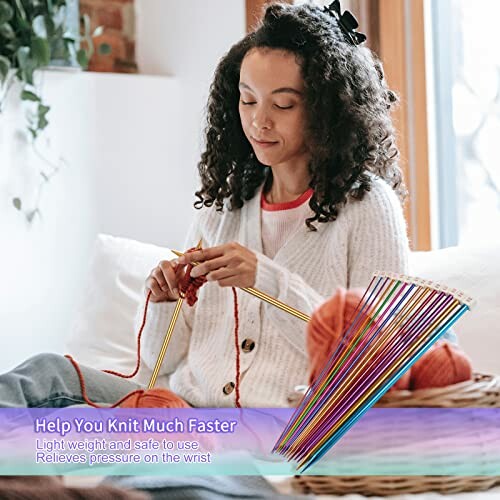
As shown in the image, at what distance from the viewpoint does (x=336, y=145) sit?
0.57m

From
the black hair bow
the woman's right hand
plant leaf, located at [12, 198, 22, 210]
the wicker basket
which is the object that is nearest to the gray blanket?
the wicker basket

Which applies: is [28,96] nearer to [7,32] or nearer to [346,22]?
[7,32]

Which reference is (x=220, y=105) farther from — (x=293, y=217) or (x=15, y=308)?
(x=15, y=308)

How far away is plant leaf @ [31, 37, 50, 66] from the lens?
5.01 feet

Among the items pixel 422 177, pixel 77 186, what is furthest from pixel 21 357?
pixel 422 177

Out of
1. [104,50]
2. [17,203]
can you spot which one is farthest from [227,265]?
[104,50]

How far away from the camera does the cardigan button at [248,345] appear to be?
63 centimetres

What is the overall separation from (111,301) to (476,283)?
0.44 metres

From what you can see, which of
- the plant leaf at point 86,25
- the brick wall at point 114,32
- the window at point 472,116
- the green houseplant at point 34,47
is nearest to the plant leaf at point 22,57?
the green houseplant at point 34,47

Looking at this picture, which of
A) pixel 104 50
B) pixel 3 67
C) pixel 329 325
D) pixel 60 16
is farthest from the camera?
pixel 104 50

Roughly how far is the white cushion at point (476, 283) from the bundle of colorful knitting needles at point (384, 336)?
17.5 inches

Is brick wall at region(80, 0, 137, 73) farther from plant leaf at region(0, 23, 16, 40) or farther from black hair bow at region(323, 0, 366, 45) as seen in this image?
black hair bow at region(323, 0, 366, 45)

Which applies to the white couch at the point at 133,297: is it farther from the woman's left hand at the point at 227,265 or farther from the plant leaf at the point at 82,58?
the plant leaf at the point at 82,58

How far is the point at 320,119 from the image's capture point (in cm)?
58
